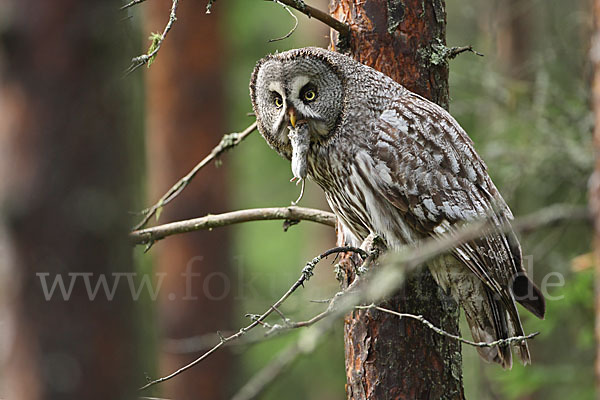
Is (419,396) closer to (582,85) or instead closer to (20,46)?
(20,46)

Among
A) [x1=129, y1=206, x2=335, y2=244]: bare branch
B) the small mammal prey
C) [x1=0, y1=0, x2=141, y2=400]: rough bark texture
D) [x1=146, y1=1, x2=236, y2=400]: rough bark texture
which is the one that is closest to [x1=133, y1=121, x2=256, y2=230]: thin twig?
[x1=129, y1=206, x2=335, y2=244]: bare branch

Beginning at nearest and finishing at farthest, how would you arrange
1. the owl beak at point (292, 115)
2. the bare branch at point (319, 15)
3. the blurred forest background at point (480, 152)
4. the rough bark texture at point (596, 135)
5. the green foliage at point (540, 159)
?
the bare branch at point (319, 15) → the owl beak at point (292, 115) → the rough bark texture at point (596, 135) → the green foliage at point (540, 159) → the blurred forest background at point (480, 152)

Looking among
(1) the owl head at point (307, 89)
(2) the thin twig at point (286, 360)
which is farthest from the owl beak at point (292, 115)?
(2) the thin twig at point (286, 360)

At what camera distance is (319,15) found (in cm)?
289

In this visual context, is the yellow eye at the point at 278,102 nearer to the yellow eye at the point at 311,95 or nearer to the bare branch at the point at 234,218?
the yellow eye at the point at 311,95

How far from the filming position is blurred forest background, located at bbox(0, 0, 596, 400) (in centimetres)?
594

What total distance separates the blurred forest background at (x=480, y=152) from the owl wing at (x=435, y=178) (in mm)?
814

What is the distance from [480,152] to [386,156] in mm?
3201

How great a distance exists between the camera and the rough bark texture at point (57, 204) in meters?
1.33

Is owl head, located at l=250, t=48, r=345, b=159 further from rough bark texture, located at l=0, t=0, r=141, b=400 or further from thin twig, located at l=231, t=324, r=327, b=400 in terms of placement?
rough bark texture, located at l=0, t=0, r=141, b=400

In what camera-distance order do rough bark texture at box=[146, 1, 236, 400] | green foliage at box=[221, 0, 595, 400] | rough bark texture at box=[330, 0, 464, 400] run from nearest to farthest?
rough bark texture at box=[330, 0, 464, 400], green foliage at box=[221, 0, 595, 400], rough bark texture at box=[146, 1, 236, 400]

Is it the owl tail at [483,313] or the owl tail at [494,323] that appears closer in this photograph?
the owl tail at [483,313]

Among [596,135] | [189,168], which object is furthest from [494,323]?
[189,168]

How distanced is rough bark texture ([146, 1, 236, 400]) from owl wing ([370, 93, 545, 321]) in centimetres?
468
